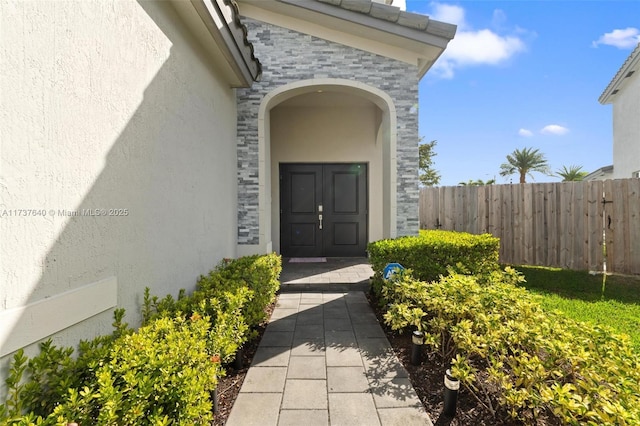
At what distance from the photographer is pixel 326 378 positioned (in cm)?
266

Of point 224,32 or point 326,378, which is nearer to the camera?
point 326,378

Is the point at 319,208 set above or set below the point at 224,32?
below

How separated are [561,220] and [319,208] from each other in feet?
18.2

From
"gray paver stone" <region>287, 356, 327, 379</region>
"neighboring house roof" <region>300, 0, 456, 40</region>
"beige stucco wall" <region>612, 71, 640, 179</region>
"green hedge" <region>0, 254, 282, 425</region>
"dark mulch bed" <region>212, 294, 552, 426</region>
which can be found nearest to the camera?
"green hedge" <region>0, 254, 282, 425</region>

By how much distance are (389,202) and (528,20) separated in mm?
5534

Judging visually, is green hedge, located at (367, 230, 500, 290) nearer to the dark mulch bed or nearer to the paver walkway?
the paver walkway

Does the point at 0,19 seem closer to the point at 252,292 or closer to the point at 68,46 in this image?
the point at 68,46

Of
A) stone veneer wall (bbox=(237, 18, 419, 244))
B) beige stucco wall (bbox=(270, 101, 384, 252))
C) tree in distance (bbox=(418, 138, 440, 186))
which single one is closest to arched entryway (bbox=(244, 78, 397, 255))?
beige stucco wall (bbox=(270, 101, 384, 252))

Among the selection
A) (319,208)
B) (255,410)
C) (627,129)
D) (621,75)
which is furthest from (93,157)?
(627,129)

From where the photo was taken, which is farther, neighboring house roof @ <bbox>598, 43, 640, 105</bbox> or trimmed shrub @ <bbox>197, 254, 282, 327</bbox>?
neighboring house roof @ <bbox>598, 43, 640, 105</bbox>

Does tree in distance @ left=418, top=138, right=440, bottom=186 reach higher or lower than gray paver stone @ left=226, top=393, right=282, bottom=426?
higher

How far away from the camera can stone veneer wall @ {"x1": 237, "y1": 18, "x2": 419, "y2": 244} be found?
202 inches

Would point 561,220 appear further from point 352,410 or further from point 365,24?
point 352,410

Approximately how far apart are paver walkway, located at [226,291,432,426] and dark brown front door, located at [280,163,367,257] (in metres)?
3.38
